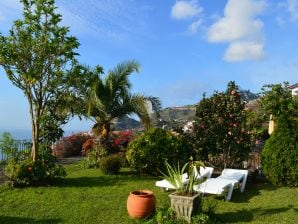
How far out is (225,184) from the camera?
9414 mm

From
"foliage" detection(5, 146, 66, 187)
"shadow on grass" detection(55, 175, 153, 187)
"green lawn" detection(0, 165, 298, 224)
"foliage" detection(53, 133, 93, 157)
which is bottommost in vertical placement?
"green lawn" detection(0, 165, 298, 224)

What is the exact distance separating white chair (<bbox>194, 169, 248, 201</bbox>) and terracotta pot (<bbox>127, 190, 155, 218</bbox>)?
1146 millimetres

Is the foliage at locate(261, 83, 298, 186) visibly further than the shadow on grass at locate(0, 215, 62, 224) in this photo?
Yes

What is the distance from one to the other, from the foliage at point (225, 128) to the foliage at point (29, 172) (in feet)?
14.7

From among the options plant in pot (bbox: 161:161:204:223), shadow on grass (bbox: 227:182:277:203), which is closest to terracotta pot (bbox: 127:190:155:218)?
plant in pot (bbox: 161:161:204:223)

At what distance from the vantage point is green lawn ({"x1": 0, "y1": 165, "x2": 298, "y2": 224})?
789 centimetres

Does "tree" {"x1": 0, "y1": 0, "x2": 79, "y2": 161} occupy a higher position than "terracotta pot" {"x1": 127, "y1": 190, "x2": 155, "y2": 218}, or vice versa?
"tree" {"x1": 0, "y1": 0, "x2": 79, "y2": 161}

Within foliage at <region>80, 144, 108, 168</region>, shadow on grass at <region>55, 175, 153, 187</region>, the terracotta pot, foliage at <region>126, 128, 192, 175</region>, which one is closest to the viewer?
the terracotta pot

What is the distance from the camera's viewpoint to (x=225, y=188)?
9.19m

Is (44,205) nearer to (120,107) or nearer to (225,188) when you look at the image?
(225,188)

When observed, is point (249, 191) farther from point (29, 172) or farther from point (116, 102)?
point (116, 102)

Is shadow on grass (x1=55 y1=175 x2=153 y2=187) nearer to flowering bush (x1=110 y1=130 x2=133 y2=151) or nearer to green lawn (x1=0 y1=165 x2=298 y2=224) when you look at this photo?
green lawn (x1=0 y1=165 x2=298 y2=224)

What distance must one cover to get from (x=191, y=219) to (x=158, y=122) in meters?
Result: 9.20

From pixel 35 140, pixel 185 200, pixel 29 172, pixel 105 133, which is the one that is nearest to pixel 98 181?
pixel 29 172
